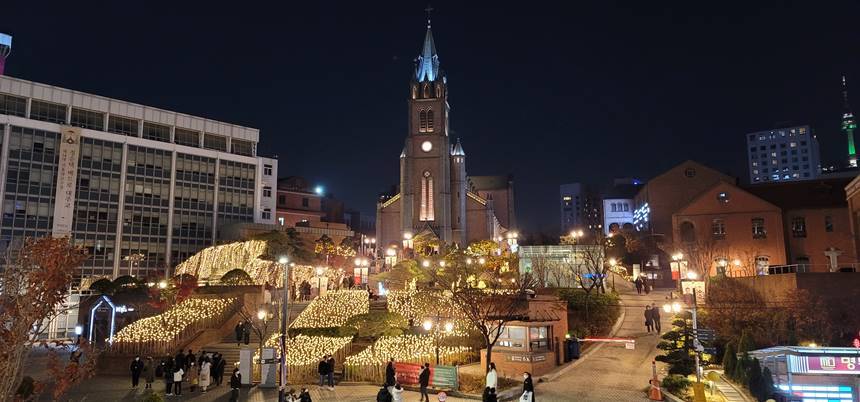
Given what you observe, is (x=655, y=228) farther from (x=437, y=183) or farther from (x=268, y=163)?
(x=268, y=163)

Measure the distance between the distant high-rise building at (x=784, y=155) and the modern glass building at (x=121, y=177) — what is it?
11766cm

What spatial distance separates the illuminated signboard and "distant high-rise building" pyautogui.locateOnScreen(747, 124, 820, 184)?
130183 mm

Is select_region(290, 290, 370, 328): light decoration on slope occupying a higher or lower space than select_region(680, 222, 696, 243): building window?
lower

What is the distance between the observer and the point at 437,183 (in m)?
73.7

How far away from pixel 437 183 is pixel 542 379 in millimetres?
51460

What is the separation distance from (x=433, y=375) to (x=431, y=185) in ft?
171

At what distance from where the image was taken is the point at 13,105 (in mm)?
51938

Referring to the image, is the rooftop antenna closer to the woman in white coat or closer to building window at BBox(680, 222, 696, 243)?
the woman in white coat

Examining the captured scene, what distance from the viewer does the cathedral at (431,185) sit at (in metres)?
72.9

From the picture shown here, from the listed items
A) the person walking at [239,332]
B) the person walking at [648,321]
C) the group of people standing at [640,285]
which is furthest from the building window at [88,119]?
the person walking at [648,321]

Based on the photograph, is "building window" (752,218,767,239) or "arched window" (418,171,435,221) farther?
"arched window" (418,171,435,221)

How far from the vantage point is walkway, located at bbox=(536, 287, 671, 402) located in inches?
820

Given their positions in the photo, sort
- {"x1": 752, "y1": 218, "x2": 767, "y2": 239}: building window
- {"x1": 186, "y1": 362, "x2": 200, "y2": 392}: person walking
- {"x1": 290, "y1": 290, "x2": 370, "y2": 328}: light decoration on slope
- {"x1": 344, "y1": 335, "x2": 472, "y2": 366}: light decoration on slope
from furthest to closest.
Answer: {"x1": 752, "y1": 218, "x2": 767, "y2": 239}: building window, {"x1": 290, "y1": 290, "x2": 370, "y2": 328}: light decoration on slope, {"x1": 344, "y1": 335, "x2": 472, "y2": 366}: light decoration on slope, {"x1": 186, "y1": 362, "x2": 200, "y2": 392}: person walking

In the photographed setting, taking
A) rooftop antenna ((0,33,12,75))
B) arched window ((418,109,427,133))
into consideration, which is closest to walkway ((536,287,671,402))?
arched window ((418,109,427,133))
